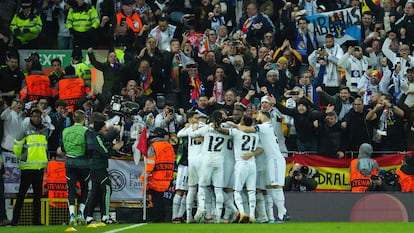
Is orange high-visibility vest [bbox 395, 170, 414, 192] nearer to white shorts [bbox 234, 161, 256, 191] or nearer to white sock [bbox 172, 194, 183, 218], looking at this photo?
white shorts [bbox 234, 161, 256, 191]

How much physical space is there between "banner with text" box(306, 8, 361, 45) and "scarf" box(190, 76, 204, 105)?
12.2ft

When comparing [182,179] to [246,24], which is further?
[246,24]

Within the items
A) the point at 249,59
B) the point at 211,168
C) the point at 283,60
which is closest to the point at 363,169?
the point at 211,168

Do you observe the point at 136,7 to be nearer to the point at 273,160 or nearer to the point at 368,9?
the point at 368,9

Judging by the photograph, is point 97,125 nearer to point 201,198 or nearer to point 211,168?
point 211,168

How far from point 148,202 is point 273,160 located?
3399 mm

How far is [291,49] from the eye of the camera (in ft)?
93.9

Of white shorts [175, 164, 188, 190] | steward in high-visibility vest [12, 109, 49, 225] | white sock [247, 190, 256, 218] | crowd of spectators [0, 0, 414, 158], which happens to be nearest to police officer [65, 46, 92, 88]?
crowd of spectators [0, 0, 414, 158]

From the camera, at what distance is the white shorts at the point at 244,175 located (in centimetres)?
2311

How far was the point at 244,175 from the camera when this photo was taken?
23.1 metres

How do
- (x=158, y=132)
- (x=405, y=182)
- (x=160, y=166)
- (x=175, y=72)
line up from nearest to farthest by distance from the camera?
(x=160, y=166) < (x=158, y=132) < (x=405, y=182) < (x=175, y=72)

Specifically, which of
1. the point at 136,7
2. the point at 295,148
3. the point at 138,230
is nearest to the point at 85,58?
the point at 136,7

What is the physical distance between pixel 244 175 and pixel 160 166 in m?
2.01

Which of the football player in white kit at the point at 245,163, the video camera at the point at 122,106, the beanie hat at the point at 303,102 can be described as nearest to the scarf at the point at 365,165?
the beanie hat at the point at 303,102
